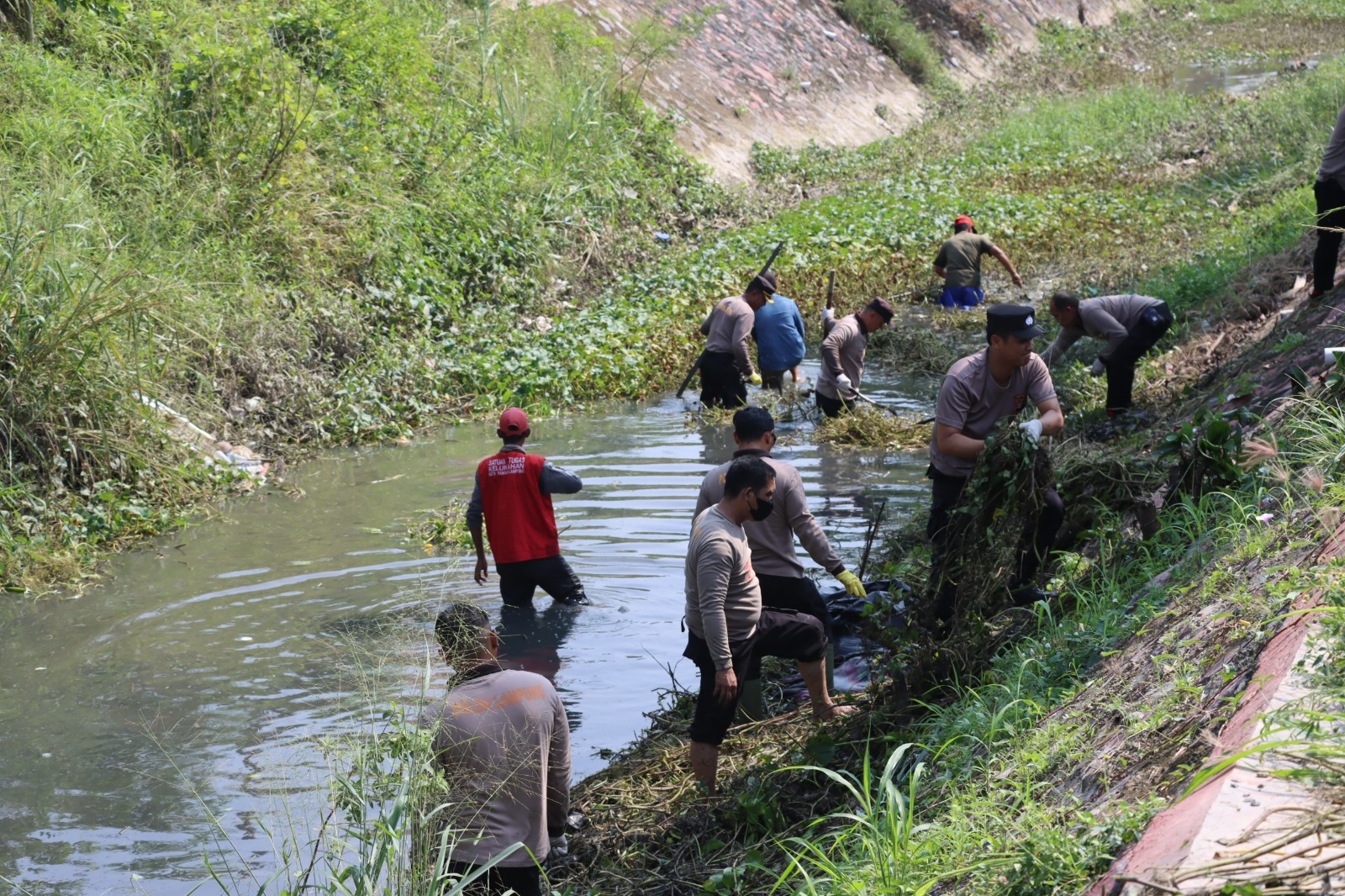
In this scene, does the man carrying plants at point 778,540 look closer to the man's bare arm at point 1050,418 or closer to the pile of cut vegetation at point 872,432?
the man's bare arm at point 1050,418

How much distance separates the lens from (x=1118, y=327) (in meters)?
10.5

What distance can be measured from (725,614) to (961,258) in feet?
39.9

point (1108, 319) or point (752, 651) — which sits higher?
point (1108, 319)

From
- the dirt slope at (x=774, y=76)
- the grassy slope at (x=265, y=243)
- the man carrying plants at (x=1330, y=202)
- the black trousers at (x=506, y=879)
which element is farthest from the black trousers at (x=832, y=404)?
the dirt slope at (x=774, y=76)

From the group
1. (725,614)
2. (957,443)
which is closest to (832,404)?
(957,443)

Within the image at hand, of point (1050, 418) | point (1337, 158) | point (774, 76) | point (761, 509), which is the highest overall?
point (774, 76)

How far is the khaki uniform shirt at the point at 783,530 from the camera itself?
635 centimetres

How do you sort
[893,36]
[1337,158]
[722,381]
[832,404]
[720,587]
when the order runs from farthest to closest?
[893,36] < [722,381] < [832,404] < [1337,158] < [720,587]

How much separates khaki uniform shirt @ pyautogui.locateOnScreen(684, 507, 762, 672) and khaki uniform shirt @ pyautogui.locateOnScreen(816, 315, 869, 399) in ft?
21.1

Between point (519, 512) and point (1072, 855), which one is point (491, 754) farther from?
point (519, 512)

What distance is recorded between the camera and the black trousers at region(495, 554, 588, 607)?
812 cm

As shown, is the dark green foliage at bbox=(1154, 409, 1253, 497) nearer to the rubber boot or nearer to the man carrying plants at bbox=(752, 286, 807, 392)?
the rubber boot

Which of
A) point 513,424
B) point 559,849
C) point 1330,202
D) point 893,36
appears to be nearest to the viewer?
point 559,849

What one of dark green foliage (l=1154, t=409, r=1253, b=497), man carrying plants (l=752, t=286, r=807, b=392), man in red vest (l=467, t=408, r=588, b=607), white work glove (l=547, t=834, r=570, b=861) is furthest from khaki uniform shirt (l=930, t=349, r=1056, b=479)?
man carrying plants (l=752, t=286, r=807, b=392)
